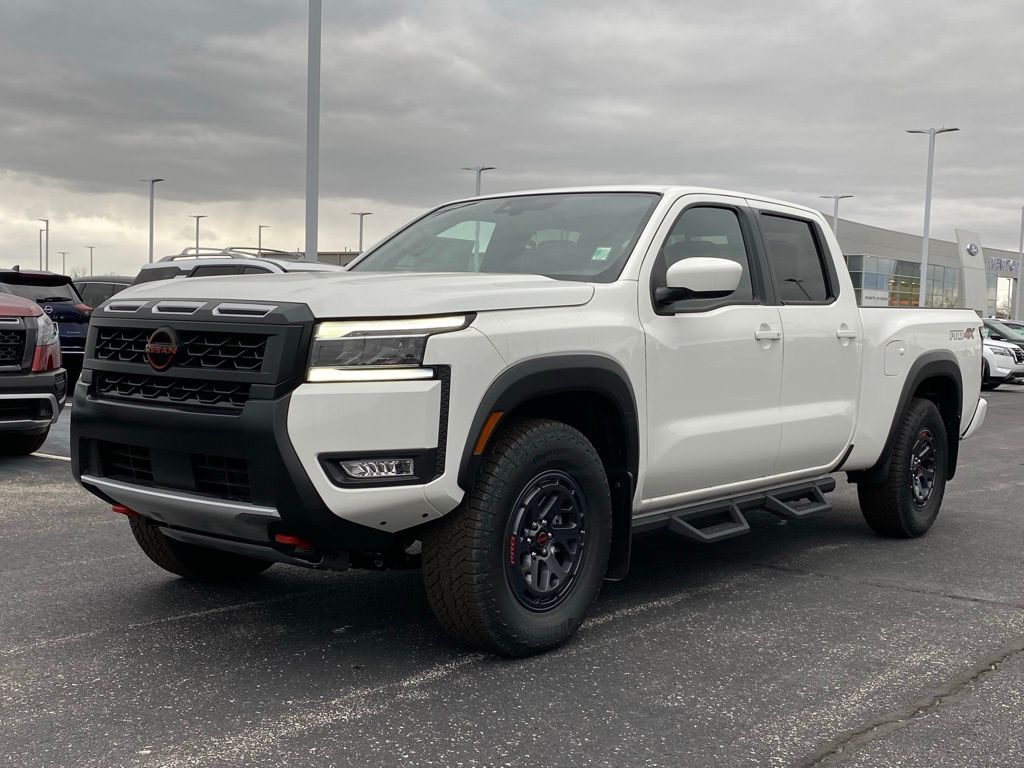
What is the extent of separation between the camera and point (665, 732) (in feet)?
11.6

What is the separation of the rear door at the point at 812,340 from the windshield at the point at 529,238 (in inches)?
40.3

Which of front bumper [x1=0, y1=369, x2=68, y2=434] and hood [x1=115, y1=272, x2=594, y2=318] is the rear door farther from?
front bumper [x1=0, y1=369, x2=68, y2=434]

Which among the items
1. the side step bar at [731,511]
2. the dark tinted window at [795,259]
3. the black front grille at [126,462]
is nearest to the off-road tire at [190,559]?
the black front grille at [126,462]

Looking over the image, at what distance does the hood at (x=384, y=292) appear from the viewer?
3816 mm

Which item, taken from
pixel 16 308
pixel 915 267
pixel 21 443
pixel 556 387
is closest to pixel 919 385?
pixel 556 387

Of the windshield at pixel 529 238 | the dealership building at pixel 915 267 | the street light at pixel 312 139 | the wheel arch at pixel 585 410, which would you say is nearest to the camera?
the wheel arch at pixel 585 410

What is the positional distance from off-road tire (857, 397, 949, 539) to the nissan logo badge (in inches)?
169

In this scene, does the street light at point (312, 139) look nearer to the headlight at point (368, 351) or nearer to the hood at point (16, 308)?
the hood at point (16, 308)

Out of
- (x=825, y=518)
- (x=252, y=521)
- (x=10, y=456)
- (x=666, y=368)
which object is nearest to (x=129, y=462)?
(x=252, y=521)

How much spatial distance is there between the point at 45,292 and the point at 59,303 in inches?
11.1

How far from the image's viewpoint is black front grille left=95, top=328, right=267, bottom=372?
3842 mm

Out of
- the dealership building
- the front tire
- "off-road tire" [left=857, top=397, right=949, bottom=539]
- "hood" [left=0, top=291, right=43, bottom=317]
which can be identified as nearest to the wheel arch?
the front tire

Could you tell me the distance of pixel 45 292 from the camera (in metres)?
16.0

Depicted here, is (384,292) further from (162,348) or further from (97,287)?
(97,287)
